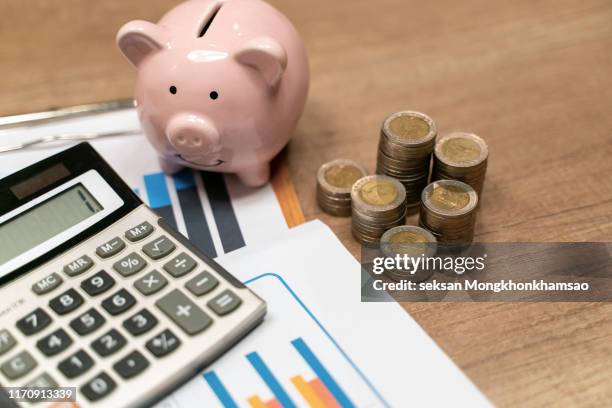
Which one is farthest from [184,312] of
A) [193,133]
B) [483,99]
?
[483,99]

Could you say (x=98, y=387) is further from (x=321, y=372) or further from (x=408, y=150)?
(x=408, y=150)

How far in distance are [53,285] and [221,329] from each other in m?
0.11

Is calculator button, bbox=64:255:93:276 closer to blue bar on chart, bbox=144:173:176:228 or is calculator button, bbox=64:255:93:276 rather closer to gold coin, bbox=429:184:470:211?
blue bar on chart, bbox=144:173:176:228

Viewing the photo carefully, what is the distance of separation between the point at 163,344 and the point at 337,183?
0.62ft

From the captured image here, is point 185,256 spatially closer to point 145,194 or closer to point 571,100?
point 145,194

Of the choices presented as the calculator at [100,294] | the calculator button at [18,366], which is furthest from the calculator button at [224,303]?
the calculator button at [18,366]

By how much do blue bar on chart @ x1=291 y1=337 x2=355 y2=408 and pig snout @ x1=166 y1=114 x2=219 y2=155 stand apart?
143mm

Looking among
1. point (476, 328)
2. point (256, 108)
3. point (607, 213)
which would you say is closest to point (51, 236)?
point (256, 108)

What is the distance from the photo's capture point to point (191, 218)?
520 mm

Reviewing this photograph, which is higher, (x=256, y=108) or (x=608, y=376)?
(x=256, y=108)

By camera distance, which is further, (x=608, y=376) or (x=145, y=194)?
(x=145, y=194)

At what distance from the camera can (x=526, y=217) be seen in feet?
1.68

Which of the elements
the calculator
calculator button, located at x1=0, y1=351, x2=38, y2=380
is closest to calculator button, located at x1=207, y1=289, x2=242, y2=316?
the calculator

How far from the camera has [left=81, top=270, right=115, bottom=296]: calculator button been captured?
→ 0.42m
